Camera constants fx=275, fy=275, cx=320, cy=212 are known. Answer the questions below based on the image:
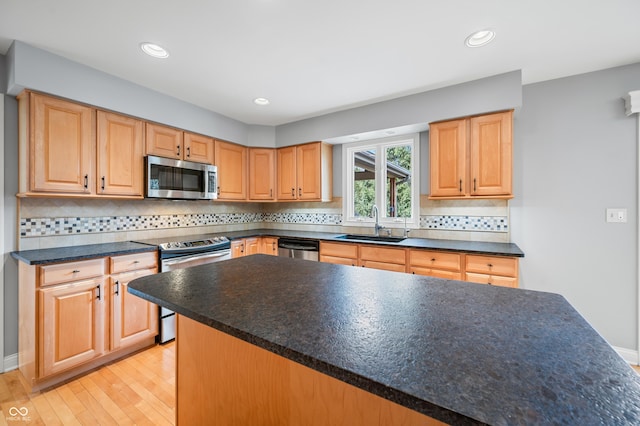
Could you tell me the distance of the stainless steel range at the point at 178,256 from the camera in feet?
8.64

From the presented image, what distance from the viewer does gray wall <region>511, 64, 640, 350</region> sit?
7.80ft

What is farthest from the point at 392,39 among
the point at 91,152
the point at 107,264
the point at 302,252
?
the point at 107,264

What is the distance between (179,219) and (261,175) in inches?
49.3

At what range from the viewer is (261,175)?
4047 mm

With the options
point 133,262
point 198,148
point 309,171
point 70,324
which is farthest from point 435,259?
point 70,324

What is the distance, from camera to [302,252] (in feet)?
11.3

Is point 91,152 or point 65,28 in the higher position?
point 65,28

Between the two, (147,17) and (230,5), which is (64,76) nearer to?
(147,17)

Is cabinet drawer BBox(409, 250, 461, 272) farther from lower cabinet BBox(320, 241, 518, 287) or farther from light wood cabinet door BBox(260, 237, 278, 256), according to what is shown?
light wood cabinet door BBox(260, 237, 278, 256)

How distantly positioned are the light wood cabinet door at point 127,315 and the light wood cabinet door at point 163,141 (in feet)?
4.15

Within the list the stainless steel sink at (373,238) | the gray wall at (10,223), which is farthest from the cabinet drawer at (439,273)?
the gray wall at (10,223)

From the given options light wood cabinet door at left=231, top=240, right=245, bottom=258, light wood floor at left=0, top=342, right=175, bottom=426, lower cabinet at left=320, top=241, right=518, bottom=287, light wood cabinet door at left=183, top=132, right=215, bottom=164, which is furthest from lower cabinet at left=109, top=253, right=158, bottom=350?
lower cabinet at left=320, top=241, right=518, bottom=287

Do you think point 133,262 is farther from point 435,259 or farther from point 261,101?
point 435,259

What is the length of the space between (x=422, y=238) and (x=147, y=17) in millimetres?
3167
